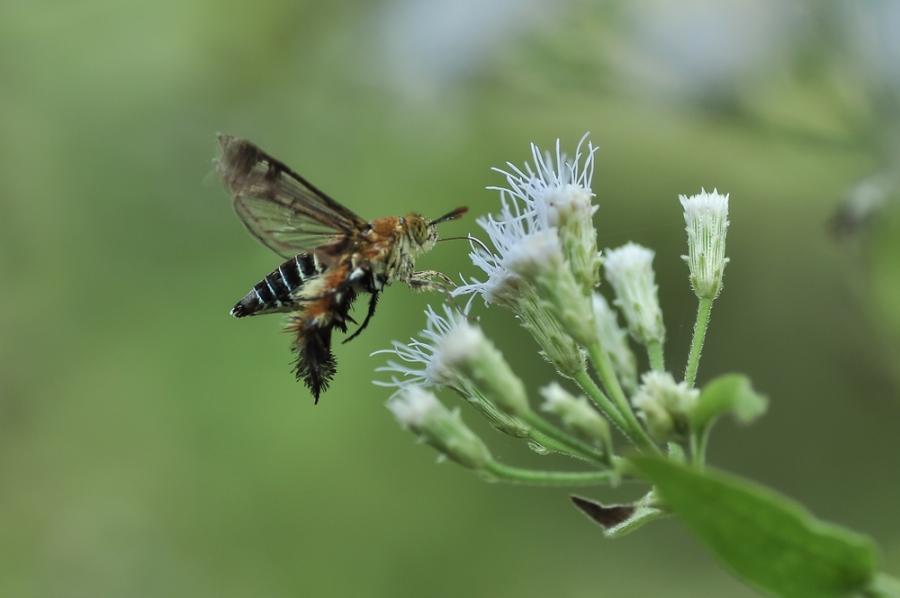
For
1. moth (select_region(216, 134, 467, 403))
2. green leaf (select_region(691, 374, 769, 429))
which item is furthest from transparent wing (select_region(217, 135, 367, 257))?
green leaf (select_region(691, 374, 769, 429))

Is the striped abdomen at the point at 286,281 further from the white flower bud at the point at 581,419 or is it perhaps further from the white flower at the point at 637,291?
the white flower bud at the point at 581,419

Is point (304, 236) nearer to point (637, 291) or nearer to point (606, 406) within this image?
point (637, 291)

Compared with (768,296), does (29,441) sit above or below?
below

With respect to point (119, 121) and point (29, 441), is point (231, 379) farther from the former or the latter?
point (119, 121)

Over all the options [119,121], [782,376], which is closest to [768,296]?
[782,376]

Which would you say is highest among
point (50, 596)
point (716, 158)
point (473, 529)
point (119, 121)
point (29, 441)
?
point (716, 158)

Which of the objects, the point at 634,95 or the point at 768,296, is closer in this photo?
the point at 634,95

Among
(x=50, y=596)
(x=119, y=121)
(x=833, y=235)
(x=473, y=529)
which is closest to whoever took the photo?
(x=833, y=235)
